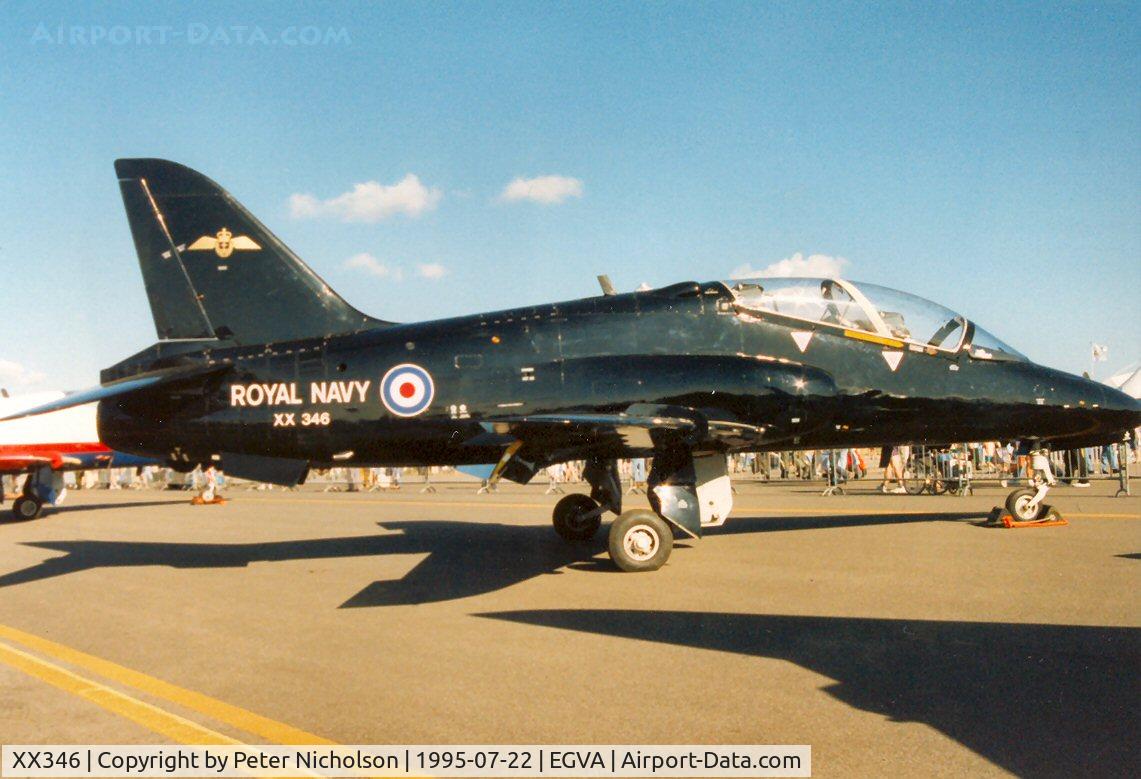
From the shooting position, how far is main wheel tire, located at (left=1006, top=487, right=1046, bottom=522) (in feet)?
41.0

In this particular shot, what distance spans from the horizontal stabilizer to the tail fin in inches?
22.9

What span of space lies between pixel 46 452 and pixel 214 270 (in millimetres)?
14965

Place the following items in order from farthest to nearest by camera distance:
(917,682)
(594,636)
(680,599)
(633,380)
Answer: (633,380)
(680,599)
(594,636)
(917,682)

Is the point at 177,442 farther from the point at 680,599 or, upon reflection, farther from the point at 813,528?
the point at 813,528

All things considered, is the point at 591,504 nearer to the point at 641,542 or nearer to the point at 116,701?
the point at 641,542

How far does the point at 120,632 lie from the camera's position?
22.9ft

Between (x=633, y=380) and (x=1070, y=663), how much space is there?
5.44 metres

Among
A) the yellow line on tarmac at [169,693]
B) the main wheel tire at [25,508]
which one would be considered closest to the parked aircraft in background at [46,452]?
the main wheel tire at [25,508]

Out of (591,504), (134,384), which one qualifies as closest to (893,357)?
(591,504)

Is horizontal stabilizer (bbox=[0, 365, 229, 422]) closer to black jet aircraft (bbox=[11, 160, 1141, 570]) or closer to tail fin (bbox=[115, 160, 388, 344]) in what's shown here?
black jet aircraft (bbox=[11, 160, 1141, 570])

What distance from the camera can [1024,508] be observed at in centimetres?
1256

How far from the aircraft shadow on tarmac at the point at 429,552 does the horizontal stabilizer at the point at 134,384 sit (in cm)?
280

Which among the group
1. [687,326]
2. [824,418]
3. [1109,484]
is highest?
[687,326]

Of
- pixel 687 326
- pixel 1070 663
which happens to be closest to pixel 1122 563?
pixel 1070 663
